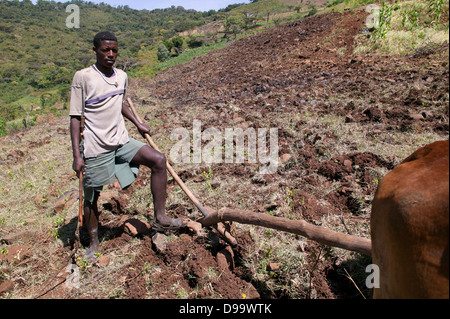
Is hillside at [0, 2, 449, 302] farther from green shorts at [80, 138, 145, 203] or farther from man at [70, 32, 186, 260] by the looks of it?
green shorts at [80, 138, 145, 203]

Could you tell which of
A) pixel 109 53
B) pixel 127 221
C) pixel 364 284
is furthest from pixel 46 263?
pixel 364 284

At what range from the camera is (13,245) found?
309cm

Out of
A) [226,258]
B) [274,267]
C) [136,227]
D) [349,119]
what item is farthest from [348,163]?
[136,227]

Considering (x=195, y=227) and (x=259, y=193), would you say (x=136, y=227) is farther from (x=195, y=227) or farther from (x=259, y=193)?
(x=259, y=193)

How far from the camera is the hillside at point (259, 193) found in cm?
225

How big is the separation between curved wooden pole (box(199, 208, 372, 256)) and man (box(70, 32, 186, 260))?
0.72 m

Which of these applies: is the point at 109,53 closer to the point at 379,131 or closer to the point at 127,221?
the point at 127,221

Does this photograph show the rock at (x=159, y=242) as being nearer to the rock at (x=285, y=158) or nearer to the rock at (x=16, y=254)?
the rock at (x=16, y=254)

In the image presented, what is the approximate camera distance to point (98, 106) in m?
2.41

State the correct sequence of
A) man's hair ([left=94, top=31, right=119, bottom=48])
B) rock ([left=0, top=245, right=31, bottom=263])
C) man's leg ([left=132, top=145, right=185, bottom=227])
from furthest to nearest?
rock ([left=0, top=245, right=31, bottom=263]), man's leg ([left=132, top=145, right=185, bottom=227]), man's hair ([left=94, top=31, right=119, bottom=48])

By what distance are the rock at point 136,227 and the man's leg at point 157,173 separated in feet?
1.17

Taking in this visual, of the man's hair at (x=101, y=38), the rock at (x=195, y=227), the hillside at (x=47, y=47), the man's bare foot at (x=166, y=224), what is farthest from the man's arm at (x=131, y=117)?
the hillside at (x=47, y=47)

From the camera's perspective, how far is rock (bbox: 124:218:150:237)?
2.92 m

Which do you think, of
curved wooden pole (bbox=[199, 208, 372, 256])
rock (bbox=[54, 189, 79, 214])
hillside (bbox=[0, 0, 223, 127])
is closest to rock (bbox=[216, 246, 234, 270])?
curved wooden pole (bbox=[199, 208, 372, 256])
